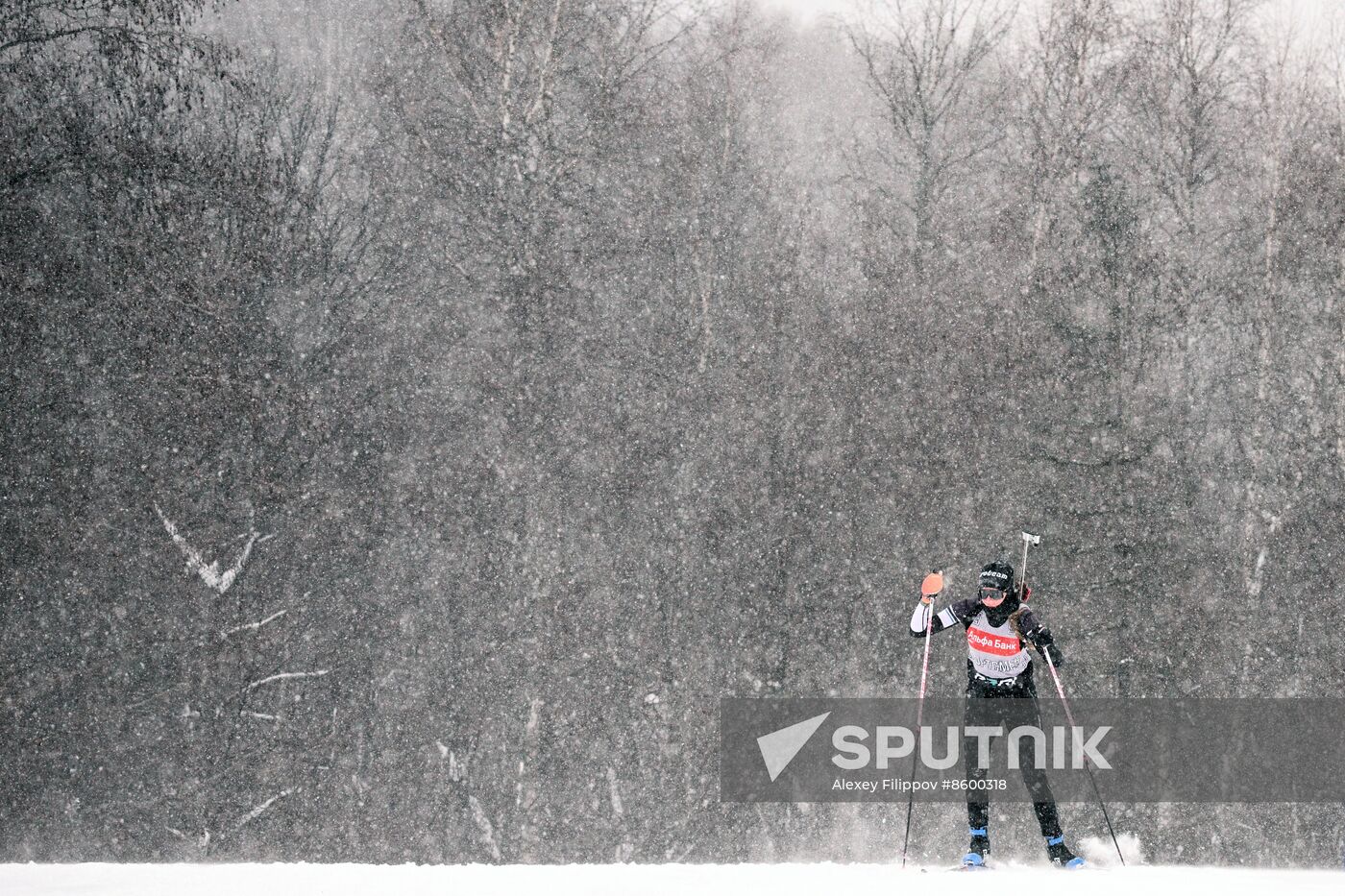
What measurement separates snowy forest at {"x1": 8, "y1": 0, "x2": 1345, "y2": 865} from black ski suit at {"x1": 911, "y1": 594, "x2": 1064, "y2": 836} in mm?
10146

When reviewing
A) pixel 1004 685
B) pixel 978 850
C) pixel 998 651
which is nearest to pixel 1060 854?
pixel 978 850

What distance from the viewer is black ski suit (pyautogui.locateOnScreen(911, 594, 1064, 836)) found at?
713cm

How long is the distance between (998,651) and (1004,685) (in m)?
0.21

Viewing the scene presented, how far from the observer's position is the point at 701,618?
62.6ft

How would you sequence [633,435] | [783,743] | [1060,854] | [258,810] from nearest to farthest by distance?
[1060,854] → [258,810] → [633,435] → [783,743]

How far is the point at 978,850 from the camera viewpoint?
284 inches

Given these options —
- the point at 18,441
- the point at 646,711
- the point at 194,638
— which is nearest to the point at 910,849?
the point at 646,711

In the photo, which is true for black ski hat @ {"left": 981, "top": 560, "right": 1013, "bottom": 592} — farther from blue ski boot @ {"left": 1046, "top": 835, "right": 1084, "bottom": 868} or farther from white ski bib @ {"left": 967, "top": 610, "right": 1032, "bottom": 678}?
blue ski boot @ {"left": 1046, "top": 835, "right": 1084, "bottom": 868}

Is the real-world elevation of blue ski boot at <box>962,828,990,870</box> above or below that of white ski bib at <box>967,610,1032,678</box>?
below

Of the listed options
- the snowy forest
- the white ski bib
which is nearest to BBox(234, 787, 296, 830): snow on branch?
the snowy forest

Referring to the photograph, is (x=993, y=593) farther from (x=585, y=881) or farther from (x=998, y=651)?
(x=585, y=881)

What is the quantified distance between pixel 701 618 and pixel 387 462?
5.36 m

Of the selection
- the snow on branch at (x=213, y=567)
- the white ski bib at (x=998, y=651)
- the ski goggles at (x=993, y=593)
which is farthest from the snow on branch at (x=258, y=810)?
the ski goggles at (x=993, y=593)

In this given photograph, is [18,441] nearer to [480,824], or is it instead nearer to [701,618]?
[480,824]
